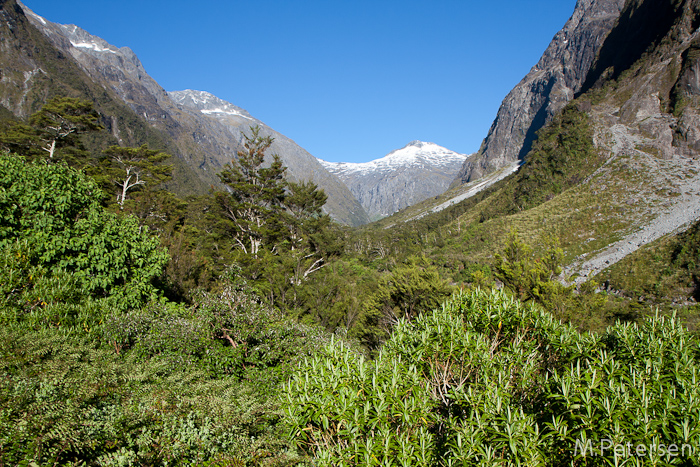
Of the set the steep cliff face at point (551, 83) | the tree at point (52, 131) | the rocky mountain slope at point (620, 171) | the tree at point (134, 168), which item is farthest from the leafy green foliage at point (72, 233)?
the steep cliff face at point (551, 83)

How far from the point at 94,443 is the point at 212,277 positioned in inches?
592

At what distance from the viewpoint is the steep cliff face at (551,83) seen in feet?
420

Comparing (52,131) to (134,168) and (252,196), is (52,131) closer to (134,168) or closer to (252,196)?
(134,168)

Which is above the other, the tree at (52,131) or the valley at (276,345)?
the tree at (52,131)

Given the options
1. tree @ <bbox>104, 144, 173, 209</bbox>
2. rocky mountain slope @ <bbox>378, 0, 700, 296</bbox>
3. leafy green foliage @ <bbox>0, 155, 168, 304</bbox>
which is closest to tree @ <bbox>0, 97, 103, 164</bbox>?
tree @ <bbox>104, 144, 173, 209</bbox>

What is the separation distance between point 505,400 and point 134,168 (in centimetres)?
2793

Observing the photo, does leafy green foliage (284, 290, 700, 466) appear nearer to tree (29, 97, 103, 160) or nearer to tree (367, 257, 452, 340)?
tree (367, 257, 452, 340)

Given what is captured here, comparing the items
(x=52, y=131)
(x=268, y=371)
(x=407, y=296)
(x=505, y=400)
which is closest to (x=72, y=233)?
(x=268, y=371)

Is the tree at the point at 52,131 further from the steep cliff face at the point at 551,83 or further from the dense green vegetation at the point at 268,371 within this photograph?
the steep cliff face at the point at 551,83

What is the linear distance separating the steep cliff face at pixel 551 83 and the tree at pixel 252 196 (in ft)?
465

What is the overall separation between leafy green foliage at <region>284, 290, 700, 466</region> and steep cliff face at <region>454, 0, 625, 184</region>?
498ft

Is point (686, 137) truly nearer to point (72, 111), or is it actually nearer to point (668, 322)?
point (668, 322)

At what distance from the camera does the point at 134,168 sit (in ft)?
78.7

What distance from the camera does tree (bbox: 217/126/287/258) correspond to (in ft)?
70.7
